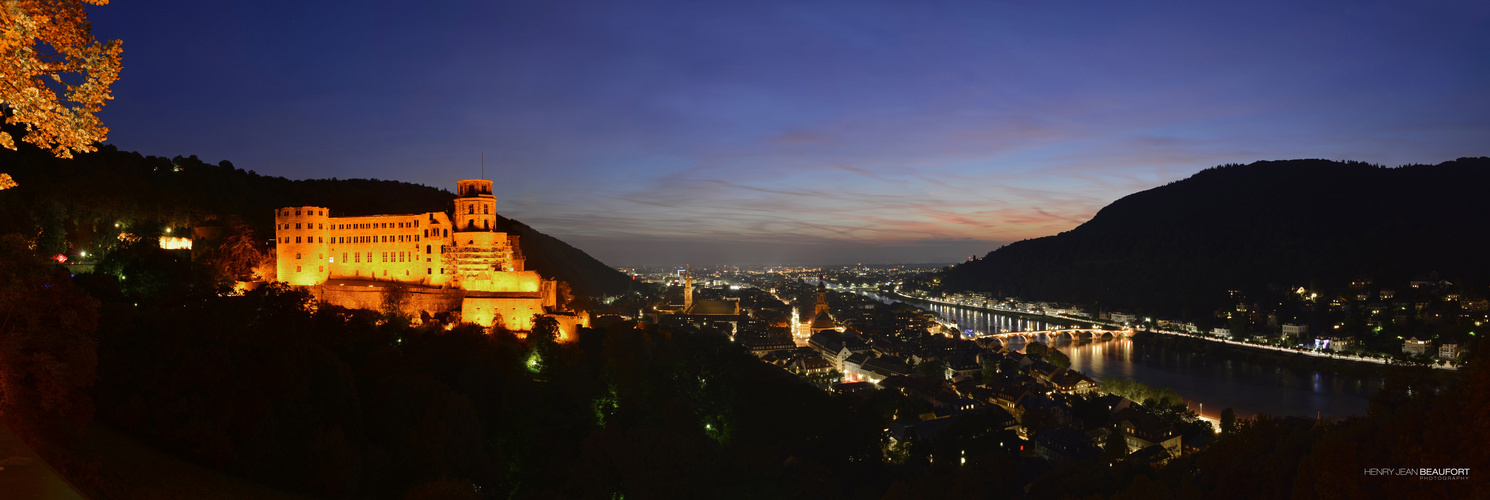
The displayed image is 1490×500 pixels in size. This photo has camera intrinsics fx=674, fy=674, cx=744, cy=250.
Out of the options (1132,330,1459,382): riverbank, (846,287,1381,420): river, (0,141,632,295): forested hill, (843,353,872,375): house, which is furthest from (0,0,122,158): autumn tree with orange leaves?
(1132,330,1459,382): riverbank

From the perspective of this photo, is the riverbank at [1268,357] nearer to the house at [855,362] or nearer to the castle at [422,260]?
the house at [855,362]

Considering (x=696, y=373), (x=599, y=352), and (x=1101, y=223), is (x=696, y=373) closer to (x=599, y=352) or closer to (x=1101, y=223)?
(x=599, y=352)

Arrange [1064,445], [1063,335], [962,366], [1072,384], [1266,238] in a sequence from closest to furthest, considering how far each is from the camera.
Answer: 1. [1064,445]
2. [1072,384]
3. [962,366]
4. [1063,335]
5. [1266,238]

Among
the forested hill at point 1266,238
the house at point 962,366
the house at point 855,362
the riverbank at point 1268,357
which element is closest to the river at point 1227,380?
the riverbank at point 1268,357

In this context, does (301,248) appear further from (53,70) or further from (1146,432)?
(1146,432)

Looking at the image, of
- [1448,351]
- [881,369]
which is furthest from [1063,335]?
[881,369]
